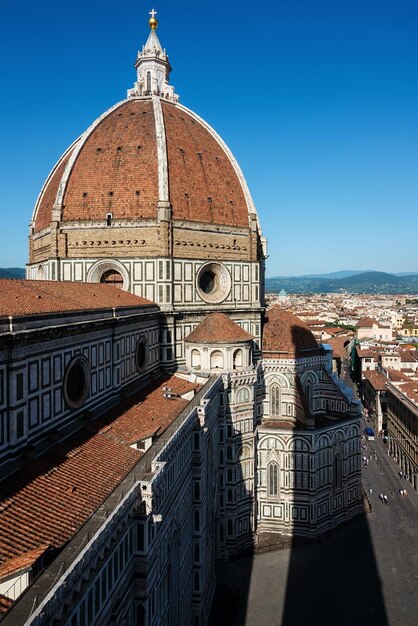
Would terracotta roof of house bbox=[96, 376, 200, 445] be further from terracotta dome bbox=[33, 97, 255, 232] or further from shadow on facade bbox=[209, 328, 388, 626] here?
terracotta dome bbox=[33, 97, 255, 232]

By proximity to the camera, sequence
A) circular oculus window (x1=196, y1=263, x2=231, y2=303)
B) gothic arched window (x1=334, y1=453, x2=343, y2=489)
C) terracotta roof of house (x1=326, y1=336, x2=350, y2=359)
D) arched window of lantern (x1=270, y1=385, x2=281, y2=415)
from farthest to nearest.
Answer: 1. terracotta roof of house (x1=326, y1=336, x2=350, y2=359)
2. arched window of lantern (x1=270, y1=385, x2=281, y2=415)
3. gothic arched window (x1=334, y1=453, x2=343, y2=489)
4. circular oculus window (x1=196, y1=263, x2=231, y2=303)

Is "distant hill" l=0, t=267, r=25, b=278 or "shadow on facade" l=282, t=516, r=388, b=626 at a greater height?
"distant hill" l=0, t=267, r=25, b=278

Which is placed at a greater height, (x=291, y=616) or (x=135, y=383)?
(x=135, y=383)

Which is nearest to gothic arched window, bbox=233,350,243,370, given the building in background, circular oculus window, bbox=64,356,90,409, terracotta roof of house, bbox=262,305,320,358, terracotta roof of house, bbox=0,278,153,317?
the building in background

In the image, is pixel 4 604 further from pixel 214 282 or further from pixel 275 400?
pixel 214 282

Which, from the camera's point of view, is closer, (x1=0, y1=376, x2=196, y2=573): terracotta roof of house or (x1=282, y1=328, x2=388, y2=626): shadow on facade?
(x1=0, y1=376, x2=196, y2=573): terracotta roof of house

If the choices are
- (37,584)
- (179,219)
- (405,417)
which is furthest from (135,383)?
(405,417)

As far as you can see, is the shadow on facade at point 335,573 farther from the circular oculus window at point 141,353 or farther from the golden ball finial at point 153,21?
the golden ball finial at point 153,21

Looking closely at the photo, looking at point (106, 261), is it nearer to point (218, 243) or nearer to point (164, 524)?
point (218, 243)
